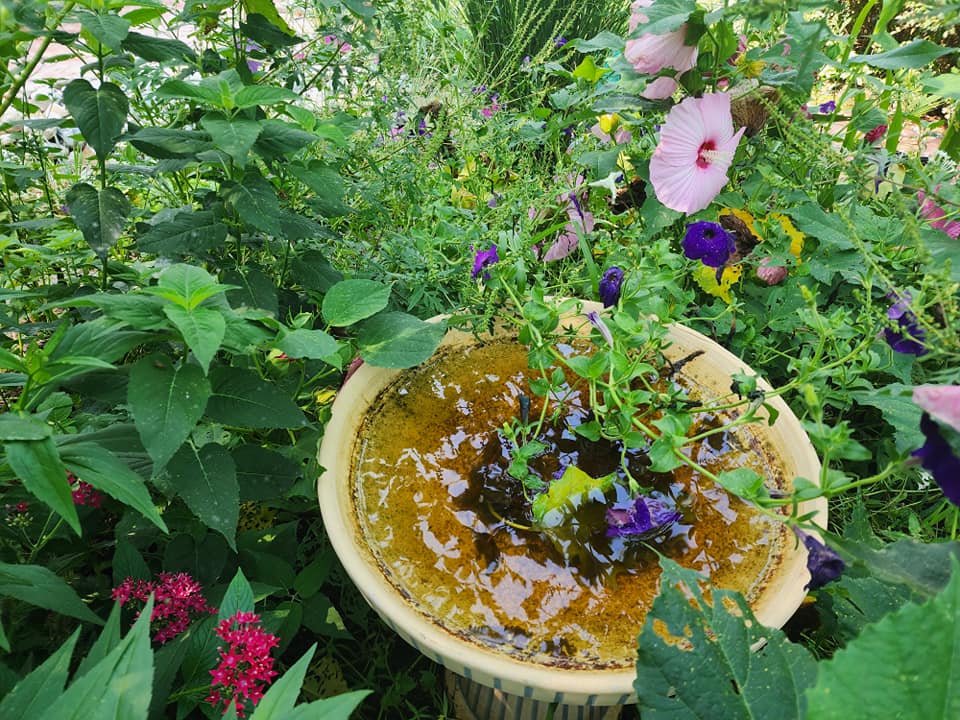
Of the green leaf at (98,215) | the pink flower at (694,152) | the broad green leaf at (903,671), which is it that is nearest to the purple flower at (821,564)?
the broad green leaf at (903,671)

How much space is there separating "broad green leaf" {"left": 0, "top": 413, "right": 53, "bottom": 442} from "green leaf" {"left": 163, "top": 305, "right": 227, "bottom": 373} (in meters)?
0.19

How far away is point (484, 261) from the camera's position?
1373 mm

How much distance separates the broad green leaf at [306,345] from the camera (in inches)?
38.5

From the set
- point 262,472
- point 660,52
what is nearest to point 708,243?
point 660,52

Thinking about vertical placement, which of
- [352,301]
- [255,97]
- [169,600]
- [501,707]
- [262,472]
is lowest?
[501,707]

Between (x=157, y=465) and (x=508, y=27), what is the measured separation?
10.5ft

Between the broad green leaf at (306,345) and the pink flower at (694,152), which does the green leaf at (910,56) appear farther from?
the broad green leaf at (306,345)

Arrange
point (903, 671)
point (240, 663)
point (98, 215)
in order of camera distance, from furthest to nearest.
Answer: point (98, 215) < point (240, 663) < point (903, 671)

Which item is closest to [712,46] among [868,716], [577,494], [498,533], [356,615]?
[577,494]

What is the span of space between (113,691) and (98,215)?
33.0 inches

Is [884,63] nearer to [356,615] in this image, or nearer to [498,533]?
[498,533]

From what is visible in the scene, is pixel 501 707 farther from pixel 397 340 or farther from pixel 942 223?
pixel 942 223

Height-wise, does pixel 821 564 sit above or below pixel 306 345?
below

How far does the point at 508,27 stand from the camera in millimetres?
3426
